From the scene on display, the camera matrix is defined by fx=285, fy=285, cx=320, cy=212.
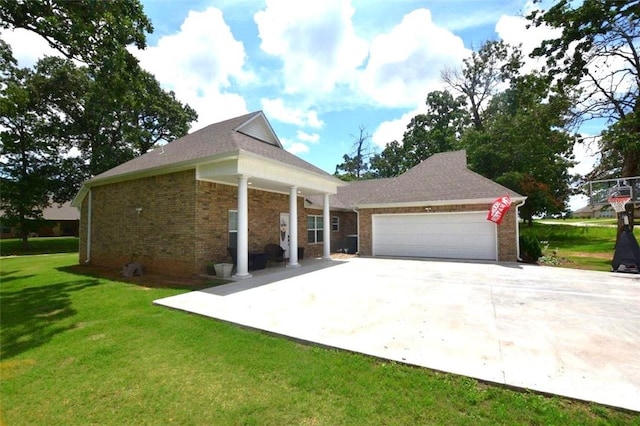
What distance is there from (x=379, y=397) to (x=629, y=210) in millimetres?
16671

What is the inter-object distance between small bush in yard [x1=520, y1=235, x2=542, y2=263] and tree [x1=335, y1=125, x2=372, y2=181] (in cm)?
2829

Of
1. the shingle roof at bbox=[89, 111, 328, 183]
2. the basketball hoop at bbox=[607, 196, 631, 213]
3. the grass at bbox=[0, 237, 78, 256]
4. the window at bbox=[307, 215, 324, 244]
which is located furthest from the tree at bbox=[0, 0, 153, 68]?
the grass at bbox=[0, 237, 78, 256]

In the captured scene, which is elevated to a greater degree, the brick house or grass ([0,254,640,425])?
the brick house

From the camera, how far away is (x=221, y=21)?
30.6 feet

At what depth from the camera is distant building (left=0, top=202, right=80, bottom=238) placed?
3628 cm

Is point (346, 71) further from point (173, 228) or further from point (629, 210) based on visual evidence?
point (629, 210)

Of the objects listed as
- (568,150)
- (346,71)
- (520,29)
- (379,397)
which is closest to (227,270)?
(379,397)

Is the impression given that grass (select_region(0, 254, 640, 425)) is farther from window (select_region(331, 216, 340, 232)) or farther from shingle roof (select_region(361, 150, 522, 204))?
window (select_region(331, 216, 340, 232))

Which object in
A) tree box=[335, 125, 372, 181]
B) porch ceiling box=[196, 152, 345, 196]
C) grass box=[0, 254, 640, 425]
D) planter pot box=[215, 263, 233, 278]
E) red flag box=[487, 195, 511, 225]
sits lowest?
grass box=[0, 254, 640, 425]

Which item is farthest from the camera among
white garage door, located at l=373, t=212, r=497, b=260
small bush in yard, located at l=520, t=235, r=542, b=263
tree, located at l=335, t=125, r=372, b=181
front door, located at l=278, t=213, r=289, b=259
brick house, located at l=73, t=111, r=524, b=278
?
tree, located at l=335, t=125, r=372, b=181

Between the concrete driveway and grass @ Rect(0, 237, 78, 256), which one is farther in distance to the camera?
grass @ Rect(0, 237, 78, 256)

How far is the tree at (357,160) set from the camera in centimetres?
3917

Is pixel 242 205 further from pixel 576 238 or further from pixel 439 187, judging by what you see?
pixel 576 238

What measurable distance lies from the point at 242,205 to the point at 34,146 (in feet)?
94.3
